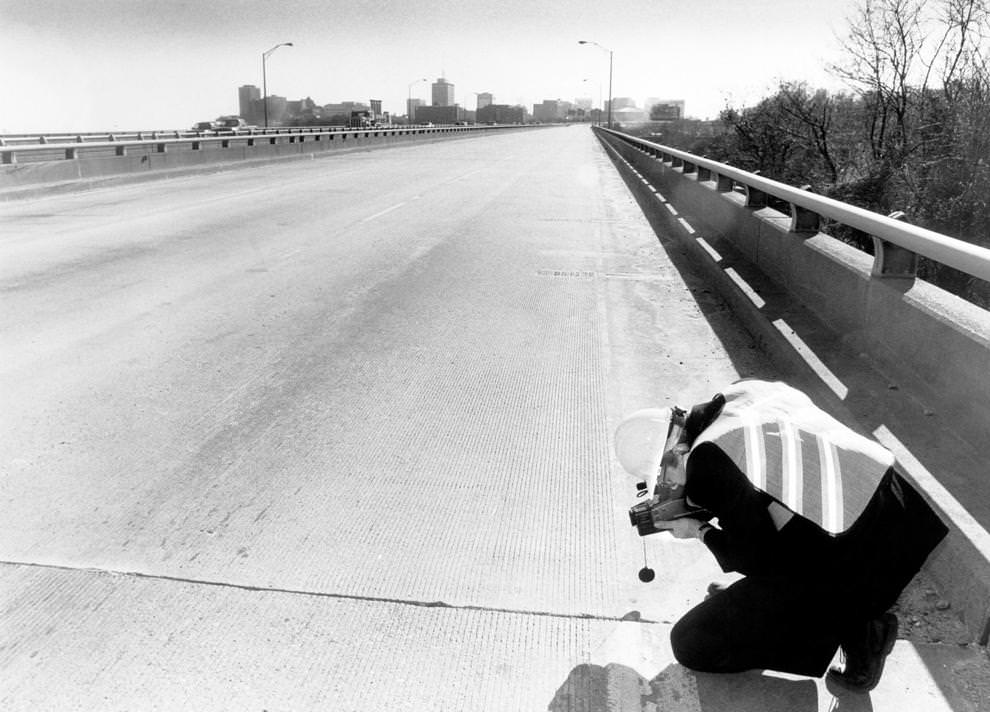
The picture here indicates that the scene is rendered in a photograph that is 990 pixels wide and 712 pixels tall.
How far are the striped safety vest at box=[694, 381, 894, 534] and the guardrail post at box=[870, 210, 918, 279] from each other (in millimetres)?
2937

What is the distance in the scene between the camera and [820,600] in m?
2.64

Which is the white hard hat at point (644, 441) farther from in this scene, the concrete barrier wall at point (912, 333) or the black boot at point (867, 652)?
the concrete barrier wall at point (912, 333)

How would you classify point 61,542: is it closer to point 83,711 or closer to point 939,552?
point 83,711

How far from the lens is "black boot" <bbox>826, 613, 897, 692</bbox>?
8.82 feet

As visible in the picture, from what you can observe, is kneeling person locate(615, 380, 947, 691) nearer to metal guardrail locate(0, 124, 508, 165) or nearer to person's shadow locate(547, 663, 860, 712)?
person's shadow locate(547, 663, 860, 712)

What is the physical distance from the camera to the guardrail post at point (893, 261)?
5.16 metres

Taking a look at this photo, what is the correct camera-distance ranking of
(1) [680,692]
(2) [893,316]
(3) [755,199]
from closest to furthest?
(1) [680,692]
(2) [893,316]
(3) [755,199]

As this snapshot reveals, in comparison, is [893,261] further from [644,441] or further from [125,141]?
[125,141]

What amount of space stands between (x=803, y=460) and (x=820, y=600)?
0.47m

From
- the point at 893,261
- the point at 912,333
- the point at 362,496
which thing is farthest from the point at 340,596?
the point at 893,261

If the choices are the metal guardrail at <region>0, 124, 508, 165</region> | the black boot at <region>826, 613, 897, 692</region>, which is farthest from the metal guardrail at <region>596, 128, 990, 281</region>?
the metal guardrail at <region>0, 124, 508, 165</region>

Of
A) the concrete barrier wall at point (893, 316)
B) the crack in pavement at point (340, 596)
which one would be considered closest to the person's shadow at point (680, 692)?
the crack in pavement at point (340, 596)

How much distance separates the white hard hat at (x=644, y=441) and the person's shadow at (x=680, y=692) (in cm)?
64

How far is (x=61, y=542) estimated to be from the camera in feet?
11.9
